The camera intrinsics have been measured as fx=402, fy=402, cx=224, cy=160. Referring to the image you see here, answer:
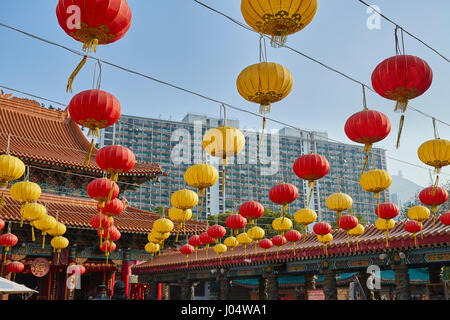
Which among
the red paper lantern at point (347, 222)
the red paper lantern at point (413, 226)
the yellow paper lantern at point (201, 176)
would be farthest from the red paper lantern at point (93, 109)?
the red paper lantern at point (413, 226)

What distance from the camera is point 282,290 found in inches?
1080

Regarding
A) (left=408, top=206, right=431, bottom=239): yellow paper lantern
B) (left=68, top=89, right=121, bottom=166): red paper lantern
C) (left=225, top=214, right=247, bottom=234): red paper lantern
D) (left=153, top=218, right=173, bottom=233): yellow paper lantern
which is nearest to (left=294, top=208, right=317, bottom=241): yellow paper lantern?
(left=225, top=214, right=247, bottom=234): red paper lantern

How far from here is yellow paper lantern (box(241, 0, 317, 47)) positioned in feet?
13.3

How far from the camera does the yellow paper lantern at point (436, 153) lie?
6898 millimetres

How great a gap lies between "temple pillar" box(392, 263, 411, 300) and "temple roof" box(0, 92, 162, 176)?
930 cm

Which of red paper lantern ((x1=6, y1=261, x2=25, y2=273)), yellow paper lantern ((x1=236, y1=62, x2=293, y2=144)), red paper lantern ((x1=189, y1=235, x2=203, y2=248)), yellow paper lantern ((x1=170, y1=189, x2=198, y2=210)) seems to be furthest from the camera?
red paper lantern ((x1=189, y1=235, x2=203, y2=248))

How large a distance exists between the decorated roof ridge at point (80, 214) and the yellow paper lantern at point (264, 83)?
32.9 ft

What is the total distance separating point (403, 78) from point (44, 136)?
1457 cm

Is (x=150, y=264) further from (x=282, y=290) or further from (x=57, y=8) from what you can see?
(x=57, y=8)

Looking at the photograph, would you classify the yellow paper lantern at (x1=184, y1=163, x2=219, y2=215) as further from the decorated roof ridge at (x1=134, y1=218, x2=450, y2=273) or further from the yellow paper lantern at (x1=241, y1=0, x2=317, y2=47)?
the decorated roof ridge at (x1=134, y1=218, x2=450, y2=273)

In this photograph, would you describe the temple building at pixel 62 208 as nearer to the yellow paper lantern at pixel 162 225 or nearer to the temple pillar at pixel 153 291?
the yellow paper lantern at pixel 162 225

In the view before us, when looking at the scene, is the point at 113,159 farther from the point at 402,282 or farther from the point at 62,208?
the point at 402,282

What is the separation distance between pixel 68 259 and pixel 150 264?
807 centimetres
